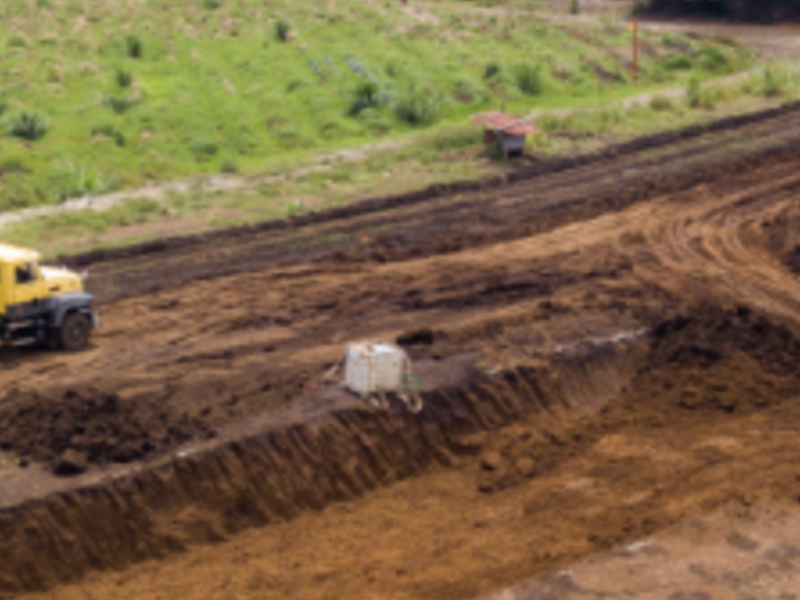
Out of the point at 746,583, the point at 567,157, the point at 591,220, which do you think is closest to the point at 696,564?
the point at 746,583

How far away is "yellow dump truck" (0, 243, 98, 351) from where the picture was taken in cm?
2295

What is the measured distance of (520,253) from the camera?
29688mm

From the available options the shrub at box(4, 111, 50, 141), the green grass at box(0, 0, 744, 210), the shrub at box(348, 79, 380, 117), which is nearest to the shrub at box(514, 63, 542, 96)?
the green grass at box(0, 0, 744, 210)

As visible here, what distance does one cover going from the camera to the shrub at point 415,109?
42.7 metres

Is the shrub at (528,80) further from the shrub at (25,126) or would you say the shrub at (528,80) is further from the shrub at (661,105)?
the shrub at (25,126)

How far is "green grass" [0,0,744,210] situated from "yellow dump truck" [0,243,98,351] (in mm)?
11216

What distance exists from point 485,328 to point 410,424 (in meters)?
4.11

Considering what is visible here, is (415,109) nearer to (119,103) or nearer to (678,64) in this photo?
(119,103)

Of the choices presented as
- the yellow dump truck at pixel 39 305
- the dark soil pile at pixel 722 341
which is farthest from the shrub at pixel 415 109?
the yellow dump truck at pixel 39 305

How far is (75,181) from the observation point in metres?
35.1

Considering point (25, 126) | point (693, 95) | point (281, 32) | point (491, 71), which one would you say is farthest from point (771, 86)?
point (25, 126)

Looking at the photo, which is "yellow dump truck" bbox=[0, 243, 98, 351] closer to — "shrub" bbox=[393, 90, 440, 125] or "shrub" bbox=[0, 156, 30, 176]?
"shrub" bbox=[0, 156, 30, 176]

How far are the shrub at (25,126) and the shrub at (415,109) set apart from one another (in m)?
12.2

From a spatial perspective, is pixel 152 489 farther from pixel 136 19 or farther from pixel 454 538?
pixel 136 19
